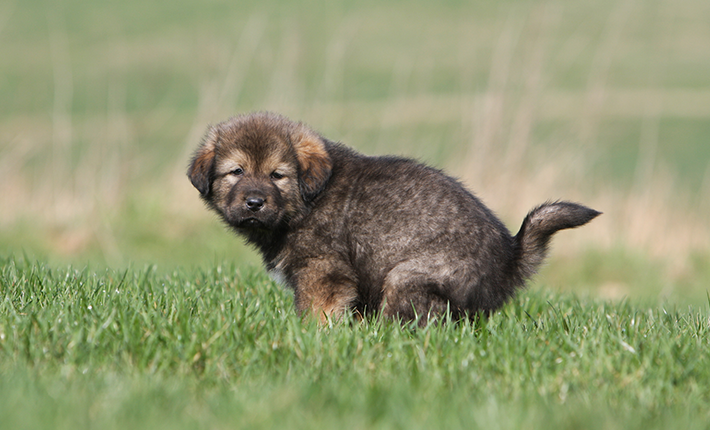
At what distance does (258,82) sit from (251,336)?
6565 mm

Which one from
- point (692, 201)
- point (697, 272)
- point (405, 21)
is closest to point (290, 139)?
point (697, 272)

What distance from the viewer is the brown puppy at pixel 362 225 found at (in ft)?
12.4

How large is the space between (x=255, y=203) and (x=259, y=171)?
30cm

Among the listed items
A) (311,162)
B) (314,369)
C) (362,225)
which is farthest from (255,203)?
(314,369)

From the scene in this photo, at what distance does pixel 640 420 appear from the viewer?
8.00 feet

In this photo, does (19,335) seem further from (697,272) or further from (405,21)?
(405,21)

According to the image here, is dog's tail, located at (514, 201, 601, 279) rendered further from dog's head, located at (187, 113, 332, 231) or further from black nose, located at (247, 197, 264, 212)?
black nose, located at (247, 197, 264, 212)

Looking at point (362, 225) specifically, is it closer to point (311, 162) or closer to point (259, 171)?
point (311, 162)

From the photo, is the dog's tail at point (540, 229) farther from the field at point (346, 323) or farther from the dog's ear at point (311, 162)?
the dog's ear at point (311, 162)

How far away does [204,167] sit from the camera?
4.35 meters

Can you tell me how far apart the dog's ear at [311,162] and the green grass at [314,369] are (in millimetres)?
747

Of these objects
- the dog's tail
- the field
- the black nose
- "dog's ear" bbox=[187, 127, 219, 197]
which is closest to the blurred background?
the field

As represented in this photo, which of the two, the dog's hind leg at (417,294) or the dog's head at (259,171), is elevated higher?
the dog's head at (259,171)

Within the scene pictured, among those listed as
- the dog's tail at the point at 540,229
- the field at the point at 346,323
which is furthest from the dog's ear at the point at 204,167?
the dog's tail at the point at 540,229
